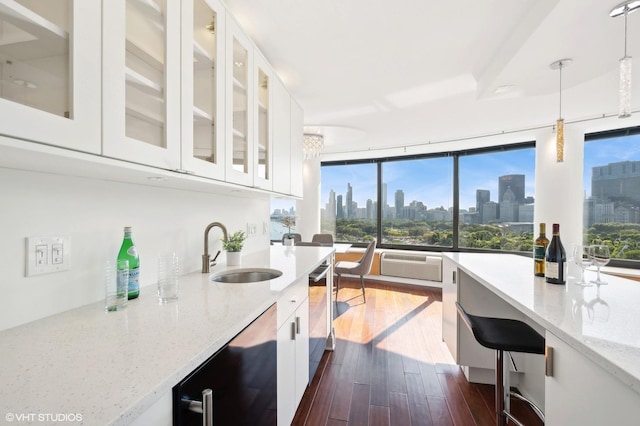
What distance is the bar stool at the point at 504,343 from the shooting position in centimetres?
124

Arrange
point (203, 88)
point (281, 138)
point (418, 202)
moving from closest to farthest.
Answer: point (203, 88) → point (281, 138) → point (418, 202)

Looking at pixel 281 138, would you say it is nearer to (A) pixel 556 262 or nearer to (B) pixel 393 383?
(A) pixel 556 262

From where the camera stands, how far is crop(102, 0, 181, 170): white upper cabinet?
781 millimetres

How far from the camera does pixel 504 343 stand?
126cm

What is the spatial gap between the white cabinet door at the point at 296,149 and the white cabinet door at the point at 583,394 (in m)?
1.98

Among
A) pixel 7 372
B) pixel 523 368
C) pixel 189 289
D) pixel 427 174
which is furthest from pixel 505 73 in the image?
pixel 427 174

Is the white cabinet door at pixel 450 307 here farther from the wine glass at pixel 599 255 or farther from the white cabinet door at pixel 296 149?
the white cabinet door at pixel 296 149

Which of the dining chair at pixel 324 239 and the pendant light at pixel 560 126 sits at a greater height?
the pendant light at pixel 560 126

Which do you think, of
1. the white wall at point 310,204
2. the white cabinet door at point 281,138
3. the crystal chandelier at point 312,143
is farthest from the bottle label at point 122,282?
the white wall at point 310,204

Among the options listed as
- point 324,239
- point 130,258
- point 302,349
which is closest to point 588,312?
point 302,349

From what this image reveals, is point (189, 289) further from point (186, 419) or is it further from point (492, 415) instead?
point (492, 415)

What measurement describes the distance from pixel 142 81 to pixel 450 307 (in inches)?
94.4

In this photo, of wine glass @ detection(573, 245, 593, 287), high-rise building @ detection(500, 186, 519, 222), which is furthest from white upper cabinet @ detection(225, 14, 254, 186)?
high-rise building @ detection(500, 186, 519, 222)

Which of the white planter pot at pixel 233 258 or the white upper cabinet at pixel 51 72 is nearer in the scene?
the white upper cabinet at pixel 51 72
